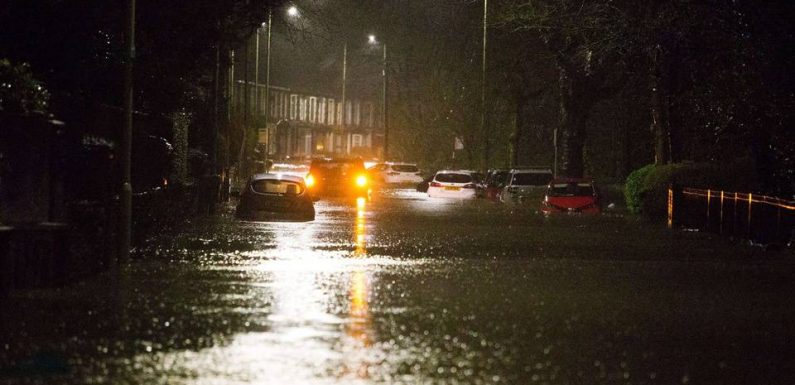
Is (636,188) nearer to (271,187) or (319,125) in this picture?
(271,187)

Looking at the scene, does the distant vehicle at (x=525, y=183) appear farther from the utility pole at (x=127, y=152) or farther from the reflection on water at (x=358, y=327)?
the reflection on water at (x=358, y=327)

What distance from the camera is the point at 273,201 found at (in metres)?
34.4

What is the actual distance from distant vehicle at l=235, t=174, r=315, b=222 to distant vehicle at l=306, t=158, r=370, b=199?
2098 centimetres

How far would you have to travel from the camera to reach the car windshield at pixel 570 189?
145ft

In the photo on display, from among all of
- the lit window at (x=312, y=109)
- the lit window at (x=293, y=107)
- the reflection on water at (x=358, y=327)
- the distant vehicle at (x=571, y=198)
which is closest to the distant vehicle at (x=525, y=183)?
the distant vehicle at (x=571, y=198)

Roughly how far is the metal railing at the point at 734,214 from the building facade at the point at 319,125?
77340 mm

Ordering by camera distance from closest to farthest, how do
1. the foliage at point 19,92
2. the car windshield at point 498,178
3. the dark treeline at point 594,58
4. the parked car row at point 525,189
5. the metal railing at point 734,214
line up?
the foliage at point 19,92, the dark treeline at point 594,58, the metal railing at point 734,214, the parked car row at point 525,189, the car windshield at point 498,178

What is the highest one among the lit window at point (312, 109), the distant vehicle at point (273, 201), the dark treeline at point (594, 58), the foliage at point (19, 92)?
the lit window at point (312, 109)

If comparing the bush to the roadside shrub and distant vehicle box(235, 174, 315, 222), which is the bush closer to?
the roadside shrub

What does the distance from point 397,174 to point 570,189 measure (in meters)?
38.8

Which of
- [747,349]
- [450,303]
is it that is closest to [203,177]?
[450,303]

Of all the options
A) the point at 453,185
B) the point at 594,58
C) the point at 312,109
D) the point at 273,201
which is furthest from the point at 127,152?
the point at 312,109

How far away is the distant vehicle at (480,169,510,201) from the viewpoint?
56.2 m

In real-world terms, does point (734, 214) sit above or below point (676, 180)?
below
